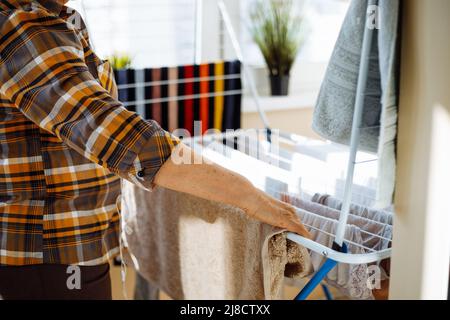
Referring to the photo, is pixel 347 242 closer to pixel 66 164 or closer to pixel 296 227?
pixel 296 227

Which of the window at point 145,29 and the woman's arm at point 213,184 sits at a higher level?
the window at point 145,29

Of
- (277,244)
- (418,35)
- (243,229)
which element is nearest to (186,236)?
(243,229)

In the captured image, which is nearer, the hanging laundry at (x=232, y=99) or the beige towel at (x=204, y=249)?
the beige towel at (x=204, y=249)

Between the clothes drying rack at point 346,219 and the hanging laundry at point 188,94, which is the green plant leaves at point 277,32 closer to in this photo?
the hanging laundry at point 188,94

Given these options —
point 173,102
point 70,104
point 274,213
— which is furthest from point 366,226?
point 173,102

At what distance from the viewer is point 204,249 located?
58.8 inches

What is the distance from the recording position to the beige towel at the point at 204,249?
4.22 ft

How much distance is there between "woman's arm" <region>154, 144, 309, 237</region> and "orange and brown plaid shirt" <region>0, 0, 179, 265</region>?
24 millimetres

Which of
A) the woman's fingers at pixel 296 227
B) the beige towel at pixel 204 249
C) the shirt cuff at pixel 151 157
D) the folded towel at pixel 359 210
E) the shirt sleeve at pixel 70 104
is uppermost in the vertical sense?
the shirt sleeve at pixel 70 104

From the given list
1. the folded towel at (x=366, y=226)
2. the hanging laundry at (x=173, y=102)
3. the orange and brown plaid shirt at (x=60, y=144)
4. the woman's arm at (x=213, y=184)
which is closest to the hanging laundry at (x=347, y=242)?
the folded towel at (x=366, y=226)

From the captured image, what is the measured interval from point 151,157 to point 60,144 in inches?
9.2

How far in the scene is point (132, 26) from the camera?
106 inches

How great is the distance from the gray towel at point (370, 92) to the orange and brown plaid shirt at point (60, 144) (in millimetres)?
416

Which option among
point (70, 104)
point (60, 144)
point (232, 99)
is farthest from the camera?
point (232, 99)
